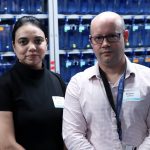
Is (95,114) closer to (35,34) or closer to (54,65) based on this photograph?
(35,34)

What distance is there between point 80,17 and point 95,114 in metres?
2.44

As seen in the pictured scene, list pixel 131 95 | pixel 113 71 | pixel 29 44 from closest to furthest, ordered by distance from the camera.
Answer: pixel 131 95
pixel 113 71
pixel 29 44

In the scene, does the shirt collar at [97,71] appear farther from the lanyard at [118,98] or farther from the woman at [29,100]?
the woman at [29,100]

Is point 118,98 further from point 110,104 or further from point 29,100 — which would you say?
point 29,100

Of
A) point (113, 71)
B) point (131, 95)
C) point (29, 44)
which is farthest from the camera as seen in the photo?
point (29, 44)

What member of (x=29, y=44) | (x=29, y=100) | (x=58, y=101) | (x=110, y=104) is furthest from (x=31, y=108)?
(x=110, y=104)

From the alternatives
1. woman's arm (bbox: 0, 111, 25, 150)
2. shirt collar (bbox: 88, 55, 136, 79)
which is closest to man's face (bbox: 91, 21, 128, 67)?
shirt collar (bbox: 88, 55, 136, 79)

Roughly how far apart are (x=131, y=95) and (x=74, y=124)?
1.28 ft

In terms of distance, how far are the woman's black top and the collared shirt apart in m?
0.15

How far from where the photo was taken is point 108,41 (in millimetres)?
1844

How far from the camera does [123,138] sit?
6.00ft

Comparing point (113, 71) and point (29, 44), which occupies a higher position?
point (29, 44)

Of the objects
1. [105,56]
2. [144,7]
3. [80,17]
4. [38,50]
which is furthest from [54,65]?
[105,56]

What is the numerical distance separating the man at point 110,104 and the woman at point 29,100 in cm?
17
